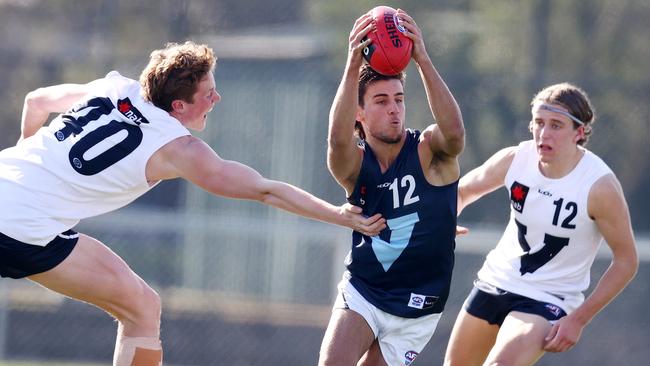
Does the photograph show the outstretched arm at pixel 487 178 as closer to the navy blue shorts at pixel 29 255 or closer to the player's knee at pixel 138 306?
the player's knee at pixel 138 306

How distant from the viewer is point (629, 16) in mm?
11039

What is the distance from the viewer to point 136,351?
5359mm

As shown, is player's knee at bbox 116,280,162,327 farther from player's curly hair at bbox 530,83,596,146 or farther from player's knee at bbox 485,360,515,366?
player's curly hair at bbox 530,83,596,146

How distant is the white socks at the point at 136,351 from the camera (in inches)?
211

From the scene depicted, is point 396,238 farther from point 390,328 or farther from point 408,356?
point 408,356

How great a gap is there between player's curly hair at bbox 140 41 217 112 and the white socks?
110 cm

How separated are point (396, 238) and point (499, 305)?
819 mm

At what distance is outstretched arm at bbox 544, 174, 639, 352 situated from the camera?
18.2 feet

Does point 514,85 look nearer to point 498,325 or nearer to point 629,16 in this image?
point 629,16

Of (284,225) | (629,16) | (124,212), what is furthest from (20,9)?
(629,16)

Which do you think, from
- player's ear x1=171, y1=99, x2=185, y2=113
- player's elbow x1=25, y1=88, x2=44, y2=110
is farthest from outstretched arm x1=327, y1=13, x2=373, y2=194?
player's elbow x1=25, y1=88, x2=44, y2=110

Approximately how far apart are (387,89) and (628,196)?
19.4 ft

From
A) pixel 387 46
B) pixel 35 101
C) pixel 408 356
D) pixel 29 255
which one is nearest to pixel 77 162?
pixel 29 255

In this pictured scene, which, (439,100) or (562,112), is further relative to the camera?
(562,112)
